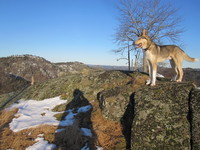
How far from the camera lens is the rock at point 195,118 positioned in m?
4.36

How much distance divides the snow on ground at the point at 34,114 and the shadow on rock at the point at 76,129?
73 cm

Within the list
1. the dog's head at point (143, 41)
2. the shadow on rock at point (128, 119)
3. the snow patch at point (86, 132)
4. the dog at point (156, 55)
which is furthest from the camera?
the dog at point (156, 55)

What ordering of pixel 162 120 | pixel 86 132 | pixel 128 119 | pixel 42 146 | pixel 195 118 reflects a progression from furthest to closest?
pixel 128 119, pixel 86 132, pixel 42 146, pixel 162 120, pixel 195 118

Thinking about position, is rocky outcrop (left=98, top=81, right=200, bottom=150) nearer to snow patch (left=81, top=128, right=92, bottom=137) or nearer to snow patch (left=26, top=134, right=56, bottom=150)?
snow patch (left=81, top=128, right=92, bottom=137)

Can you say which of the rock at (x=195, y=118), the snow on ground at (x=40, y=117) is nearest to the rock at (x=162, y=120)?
the rock at (x=195, y=118)

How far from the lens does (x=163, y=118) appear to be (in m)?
5.07

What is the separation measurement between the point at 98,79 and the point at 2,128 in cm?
593

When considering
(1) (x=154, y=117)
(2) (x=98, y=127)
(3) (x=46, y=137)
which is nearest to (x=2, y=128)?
(3) (x=46, y=137)

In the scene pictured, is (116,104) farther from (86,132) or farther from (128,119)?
(86,132)

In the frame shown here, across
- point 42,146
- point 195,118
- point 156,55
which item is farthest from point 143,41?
point 42,146

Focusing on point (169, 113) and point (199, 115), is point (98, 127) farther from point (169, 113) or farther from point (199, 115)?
point (199, 115)

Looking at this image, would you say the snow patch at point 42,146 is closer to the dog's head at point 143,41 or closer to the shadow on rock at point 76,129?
the shadow on rock at point 76,129

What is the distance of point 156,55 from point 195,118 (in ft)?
11.1

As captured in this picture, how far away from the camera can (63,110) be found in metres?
8.89
